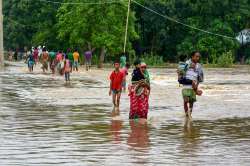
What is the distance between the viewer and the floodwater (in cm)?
1173

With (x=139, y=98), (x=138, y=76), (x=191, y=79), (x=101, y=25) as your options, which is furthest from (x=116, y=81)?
(x=101, y=25)

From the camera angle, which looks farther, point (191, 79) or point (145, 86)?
point (191, 79)

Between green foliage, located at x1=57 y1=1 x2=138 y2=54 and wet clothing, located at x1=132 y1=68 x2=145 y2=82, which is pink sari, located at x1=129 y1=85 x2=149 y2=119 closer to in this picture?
wet clothing, located at x1=132 y1=68 x2=145 y2=82

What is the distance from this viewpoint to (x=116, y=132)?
15523 millimetres

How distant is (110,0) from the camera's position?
191 ft

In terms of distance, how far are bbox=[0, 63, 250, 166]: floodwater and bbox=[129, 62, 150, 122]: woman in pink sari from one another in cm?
36

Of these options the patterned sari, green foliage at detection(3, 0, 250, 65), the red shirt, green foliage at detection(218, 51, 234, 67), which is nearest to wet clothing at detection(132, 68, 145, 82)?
the patterned sari

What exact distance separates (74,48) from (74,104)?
150 ft

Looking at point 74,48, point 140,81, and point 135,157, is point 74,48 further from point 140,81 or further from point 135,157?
point 135,157

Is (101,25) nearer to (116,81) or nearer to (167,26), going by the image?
(167,26)

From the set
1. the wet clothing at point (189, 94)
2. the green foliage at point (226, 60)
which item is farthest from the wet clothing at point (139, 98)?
the green foliage at point (226, 60)

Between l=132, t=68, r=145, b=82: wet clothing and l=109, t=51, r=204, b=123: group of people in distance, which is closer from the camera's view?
l=109, t=51, r=204, b=123: group of people in distance

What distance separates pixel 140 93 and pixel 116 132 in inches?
111

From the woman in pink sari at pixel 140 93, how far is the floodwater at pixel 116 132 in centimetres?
36
